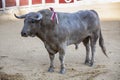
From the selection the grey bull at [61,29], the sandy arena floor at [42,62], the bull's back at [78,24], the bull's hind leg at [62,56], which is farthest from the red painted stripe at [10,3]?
the bull's hind leg at [62,56]

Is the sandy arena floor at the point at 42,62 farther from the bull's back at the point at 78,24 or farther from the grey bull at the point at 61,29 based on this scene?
the bull's back at the point at 78,24

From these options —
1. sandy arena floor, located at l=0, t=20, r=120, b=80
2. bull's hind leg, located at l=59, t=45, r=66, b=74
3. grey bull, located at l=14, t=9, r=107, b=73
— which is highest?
grey bull, located at l=14, t=9, r=107, b=73

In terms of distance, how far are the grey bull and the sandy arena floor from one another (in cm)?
29

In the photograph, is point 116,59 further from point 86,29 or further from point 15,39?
point 15,39

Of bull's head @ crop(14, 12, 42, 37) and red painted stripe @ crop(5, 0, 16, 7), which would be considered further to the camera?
red painted stripe @ crop(5, 0, 16, 7)

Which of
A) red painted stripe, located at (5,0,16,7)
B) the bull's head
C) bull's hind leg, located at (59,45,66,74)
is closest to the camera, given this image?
the bull's head

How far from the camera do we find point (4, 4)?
14.0m

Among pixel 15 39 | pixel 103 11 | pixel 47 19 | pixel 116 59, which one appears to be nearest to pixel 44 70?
pixel 47 19

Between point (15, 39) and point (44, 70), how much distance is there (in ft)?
10.4

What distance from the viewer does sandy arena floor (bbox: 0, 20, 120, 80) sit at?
25.2ft

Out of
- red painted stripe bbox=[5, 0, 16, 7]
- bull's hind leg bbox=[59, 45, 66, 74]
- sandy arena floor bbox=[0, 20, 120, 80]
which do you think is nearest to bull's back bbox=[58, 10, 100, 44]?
bull's hind leg bbox=[59, 45, 66, 74]

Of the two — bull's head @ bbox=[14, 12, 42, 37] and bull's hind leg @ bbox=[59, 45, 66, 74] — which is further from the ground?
bull's head @ bbox=[14, 12, 42, 37]

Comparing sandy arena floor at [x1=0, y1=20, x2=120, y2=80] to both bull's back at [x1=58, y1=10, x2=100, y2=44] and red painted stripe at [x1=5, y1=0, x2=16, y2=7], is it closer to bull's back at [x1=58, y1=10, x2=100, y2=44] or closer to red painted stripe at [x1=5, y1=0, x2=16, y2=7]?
bull's back at [x1=58, y1=10, x2=100, y2=44]

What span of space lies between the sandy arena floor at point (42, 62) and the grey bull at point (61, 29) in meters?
0.29
